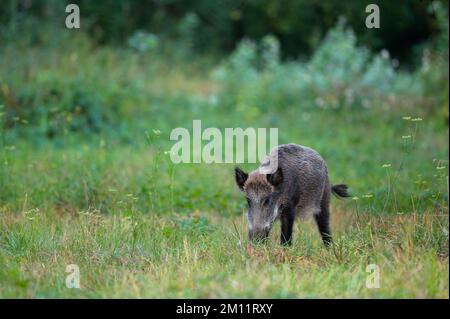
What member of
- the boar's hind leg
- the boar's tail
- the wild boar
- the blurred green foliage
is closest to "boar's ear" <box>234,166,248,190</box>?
the wild boar

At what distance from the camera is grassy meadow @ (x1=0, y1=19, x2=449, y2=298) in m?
5.44

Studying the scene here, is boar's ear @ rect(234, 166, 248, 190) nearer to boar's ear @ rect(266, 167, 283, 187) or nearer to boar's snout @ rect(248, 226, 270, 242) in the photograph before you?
boar's ear @ rect(266, 167, 283, 187)

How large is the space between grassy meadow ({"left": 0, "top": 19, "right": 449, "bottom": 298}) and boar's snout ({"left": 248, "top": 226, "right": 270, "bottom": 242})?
0.12 m

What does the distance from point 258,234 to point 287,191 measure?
25.3 inches

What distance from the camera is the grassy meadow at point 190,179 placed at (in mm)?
5441

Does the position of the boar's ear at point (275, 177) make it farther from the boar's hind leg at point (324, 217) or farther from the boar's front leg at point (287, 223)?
the boar's hind leg at point (324, 217)

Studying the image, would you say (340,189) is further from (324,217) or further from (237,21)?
(237,21)

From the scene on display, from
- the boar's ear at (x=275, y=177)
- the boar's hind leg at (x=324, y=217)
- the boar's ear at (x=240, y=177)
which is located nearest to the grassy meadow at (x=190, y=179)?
the boar's hind leg at (x=324, y=217)

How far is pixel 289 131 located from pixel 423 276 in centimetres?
934

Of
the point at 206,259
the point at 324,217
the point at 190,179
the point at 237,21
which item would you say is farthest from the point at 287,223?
the point at 237,21

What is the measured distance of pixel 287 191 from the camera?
6715 mm

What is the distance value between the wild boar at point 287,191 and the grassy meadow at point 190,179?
8.5 inches

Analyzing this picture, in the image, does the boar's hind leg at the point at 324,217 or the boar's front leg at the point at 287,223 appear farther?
the boar's hind leg at the point at 324,217
